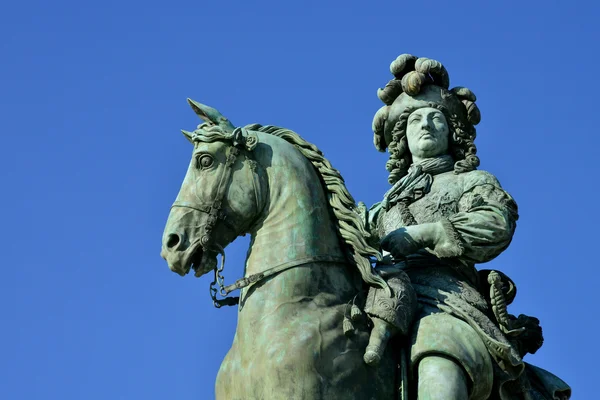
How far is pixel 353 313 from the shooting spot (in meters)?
13.1

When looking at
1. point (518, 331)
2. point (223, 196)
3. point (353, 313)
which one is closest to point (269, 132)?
point (223, 196)

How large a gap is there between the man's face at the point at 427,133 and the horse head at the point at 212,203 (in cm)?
274

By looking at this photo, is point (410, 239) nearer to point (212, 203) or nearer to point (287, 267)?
point (287, 267)

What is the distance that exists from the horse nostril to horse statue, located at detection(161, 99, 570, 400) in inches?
0.4

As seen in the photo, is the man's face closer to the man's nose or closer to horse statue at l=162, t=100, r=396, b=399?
the man's nose

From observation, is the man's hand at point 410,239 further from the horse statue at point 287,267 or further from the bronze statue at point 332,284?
the horse statue at point 287,267

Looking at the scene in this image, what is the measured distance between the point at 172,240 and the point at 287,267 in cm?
102

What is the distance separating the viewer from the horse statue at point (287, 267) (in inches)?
505

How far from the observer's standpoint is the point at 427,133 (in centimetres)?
1592

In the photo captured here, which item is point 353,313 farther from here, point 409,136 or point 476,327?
point 409,136

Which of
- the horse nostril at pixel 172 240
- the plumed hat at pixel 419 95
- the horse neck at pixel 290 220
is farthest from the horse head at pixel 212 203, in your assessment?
the plumed hat at pixel 419 95

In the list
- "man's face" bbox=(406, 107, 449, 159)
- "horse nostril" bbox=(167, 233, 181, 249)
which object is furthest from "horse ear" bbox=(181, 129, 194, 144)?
"man's face" bbox=(406, 107, 449, 159)

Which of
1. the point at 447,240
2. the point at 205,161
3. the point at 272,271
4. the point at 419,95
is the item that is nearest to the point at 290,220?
the point at 272,271

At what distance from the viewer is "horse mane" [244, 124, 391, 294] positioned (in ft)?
44.1
